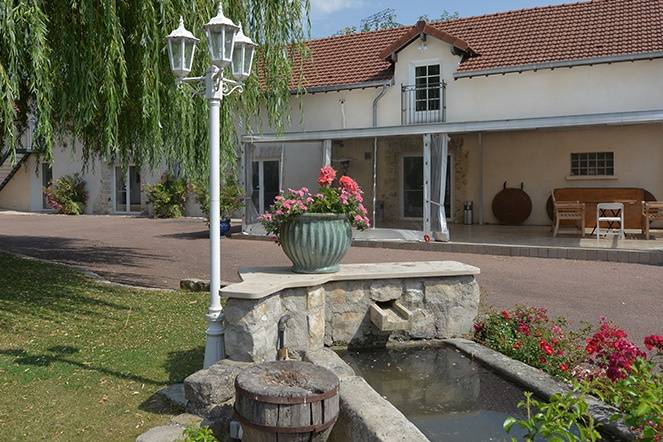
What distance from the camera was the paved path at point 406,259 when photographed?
7246mm

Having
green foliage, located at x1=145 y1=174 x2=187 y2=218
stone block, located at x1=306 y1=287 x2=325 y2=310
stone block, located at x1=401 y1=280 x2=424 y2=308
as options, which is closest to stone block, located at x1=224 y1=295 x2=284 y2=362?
stone block, located at x1=306 y1=287 x2=325 y2=310

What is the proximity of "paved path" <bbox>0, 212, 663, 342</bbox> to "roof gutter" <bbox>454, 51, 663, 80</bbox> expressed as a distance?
5868 millimetres

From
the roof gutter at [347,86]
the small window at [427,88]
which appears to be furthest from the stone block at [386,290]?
the roof gutter at [347,86]

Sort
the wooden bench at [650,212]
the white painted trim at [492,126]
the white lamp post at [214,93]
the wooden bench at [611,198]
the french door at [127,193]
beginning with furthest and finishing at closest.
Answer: the french door at [127,193] < the wooden bench at [611,198] < the wooden bench at [650,212] < the white painted trim at [492,126] < the white lamp post at [214,93]

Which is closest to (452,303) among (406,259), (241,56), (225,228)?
(241,56)

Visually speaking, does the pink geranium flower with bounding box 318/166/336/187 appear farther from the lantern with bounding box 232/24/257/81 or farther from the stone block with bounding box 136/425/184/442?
the stone block with bounding box 136/425/184/442

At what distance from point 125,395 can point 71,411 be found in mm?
374

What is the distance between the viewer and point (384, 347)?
194 inches

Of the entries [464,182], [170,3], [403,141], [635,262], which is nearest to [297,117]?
[403,141]

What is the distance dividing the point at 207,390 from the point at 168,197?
65.4 feet

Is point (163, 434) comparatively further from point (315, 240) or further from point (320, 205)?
point (320, 205)

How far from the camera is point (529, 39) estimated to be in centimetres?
1639

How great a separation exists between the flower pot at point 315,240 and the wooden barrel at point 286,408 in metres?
1.72

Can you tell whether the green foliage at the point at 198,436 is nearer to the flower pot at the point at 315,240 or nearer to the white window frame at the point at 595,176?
the flower pot at the point at 315,240
